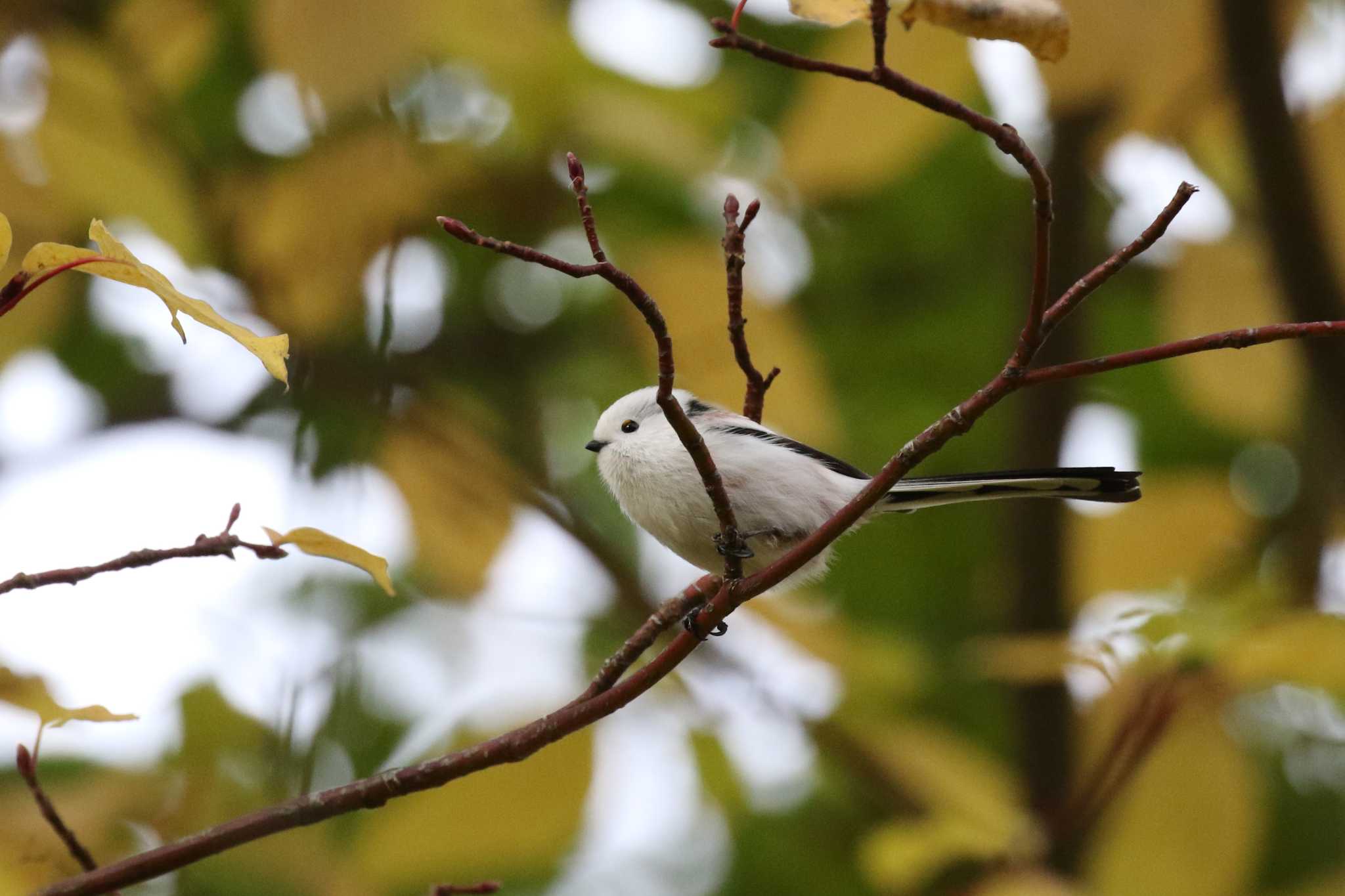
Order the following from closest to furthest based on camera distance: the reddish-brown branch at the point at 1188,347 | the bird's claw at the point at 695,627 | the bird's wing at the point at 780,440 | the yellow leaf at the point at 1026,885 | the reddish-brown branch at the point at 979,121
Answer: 1. the reddish-brown branch at the point at 979,121
2. the reddish-brown branch at the point at 1188,347
3. the bird's claw at the point at 695,627
4. the yellow leaf at the point at 1026,885
5. the bird's wing at the point at 780,440

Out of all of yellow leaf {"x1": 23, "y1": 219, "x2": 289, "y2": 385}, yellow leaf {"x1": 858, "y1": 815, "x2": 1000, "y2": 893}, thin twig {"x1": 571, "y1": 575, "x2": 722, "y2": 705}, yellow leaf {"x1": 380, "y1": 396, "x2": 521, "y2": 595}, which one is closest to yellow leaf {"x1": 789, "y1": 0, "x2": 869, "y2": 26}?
yellow leaf {"x1": 23, "y1": 219, "x2": 289, "y2": 385}

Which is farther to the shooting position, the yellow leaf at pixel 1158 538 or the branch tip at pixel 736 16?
the yellow leaf at pixel 1158 538

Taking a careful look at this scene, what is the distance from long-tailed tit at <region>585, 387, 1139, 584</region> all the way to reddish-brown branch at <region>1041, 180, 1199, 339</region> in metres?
0.82

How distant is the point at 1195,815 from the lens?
273 cm

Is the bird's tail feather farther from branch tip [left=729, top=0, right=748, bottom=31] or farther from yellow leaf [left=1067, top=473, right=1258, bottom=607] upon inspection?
yellow leaf [left=1067, top=473, right=1258, bottom=607]

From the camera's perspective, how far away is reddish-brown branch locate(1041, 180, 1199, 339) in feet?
4.15

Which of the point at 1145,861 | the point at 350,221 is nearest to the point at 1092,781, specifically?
the point at 1145,861

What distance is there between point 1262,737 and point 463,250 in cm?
292

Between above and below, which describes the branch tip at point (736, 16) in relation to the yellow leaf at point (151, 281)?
above

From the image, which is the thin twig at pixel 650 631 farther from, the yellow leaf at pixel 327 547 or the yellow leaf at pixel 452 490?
the yellow leaf at pixel 452 490

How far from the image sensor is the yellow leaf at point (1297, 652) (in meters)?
2.17

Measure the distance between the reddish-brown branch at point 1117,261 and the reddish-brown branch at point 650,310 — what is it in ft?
1.29

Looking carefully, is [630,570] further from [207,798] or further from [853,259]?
[853,259]

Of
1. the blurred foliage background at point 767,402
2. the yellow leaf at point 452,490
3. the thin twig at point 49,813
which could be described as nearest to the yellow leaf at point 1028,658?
the blurred foliage background at point 767,402
